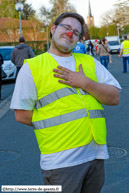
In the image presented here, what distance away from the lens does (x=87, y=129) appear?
2807 mm

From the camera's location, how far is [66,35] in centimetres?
294

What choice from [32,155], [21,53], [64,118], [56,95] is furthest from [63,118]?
[21,53]

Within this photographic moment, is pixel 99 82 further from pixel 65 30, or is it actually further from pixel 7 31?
pixel 7 31

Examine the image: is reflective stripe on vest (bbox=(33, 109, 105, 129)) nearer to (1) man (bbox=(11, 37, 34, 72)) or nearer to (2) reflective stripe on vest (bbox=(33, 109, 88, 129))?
(2) reflective stripe on vest (bbox=(33, 109, 88, 129))

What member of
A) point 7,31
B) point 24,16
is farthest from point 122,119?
point 24,16

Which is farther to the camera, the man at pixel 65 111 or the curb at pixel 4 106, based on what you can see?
the curb at pixel 4 106

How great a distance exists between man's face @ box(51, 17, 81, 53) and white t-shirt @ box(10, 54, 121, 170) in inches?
2.7

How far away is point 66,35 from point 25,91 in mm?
451

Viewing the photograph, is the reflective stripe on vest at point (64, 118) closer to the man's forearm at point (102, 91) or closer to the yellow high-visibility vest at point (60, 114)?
the yellow high-visibility vest at point (60, 114)

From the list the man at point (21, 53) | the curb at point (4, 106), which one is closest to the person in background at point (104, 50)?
the man at point (21, 53)

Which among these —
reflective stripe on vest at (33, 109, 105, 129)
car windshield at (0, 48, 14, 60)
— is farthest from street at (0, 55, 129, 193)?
car windshield at (0, 48, 14, 60)

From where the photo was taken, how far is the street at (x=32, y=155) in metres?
5.51

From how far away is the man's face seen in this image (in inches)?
115

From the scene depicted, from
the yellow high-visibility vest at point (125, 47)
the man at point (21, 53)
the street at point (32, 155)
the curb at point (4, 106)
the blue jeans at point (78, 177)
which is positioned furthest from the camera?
the yellow high-visibility vest at point (125, 47)
